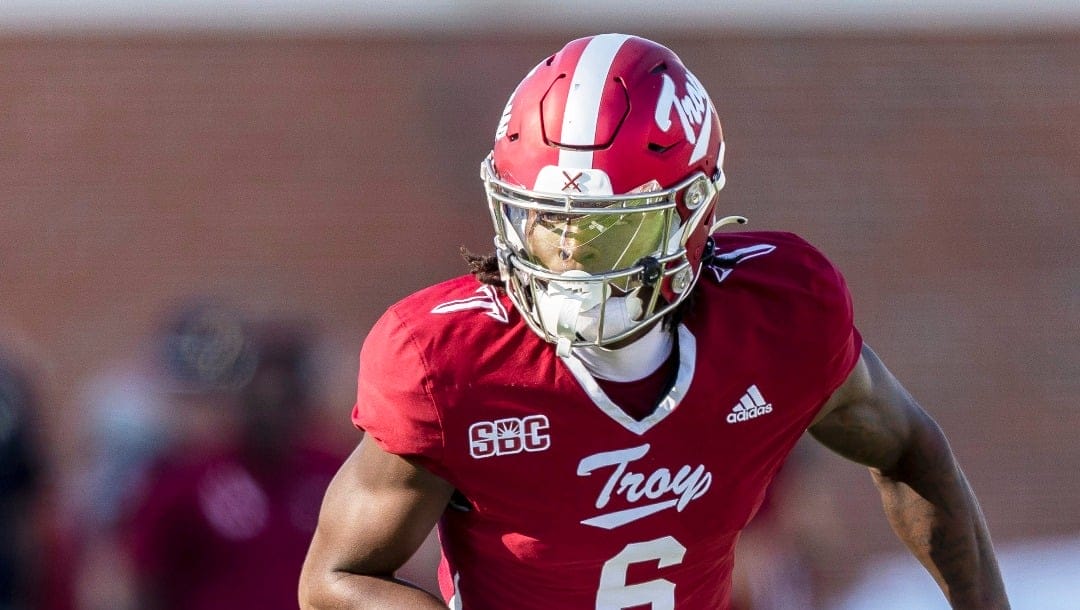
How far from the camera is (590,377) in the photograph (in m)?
2.66

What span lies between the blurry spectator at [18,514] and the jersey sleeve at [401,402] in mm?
2855

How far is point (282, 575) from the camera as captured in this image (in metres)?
4.55

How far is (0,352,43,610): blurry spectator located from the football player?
2626 millimetres

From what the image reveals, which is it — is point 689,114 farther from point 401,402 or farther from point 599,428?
point 401,402

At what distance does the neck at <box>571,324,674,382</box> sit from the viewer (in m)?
2.71

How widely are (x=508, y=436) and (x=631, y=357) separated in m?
0.31

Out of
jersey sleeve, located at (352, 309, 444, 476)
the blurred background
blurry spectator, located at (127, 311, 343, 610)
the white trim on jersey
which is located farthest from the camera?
the blurred background

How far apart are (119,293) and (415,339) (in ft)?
25.5

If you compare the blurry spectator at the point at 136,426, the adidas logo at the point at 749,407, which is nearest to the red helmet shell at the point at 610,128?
the adidas logo at the point at 749,407

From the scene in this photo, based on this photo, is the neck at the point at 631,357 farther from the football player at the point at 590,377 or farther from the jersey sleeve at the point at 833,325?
the jersey sleeve at the point at 833,325

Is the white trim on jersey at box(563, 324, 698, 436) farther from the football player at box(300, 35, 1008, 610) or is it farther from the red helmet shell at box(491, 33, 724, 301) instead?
the red helmet shell at box(491, 33, 724, 301)

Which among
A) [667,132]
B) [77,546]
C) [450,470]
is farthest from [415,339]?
[77,546]

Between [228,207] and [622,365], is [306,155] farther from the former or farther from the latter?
[622,365]

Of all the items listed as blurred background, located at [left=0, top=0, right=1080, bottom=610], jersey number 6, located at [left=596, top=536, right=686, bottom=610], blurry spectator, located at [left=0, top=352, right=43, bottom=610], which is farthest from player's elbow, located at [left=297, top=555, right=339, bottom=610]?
blurred background, located at [left=0, top=0, right=1080, bottom=610]
